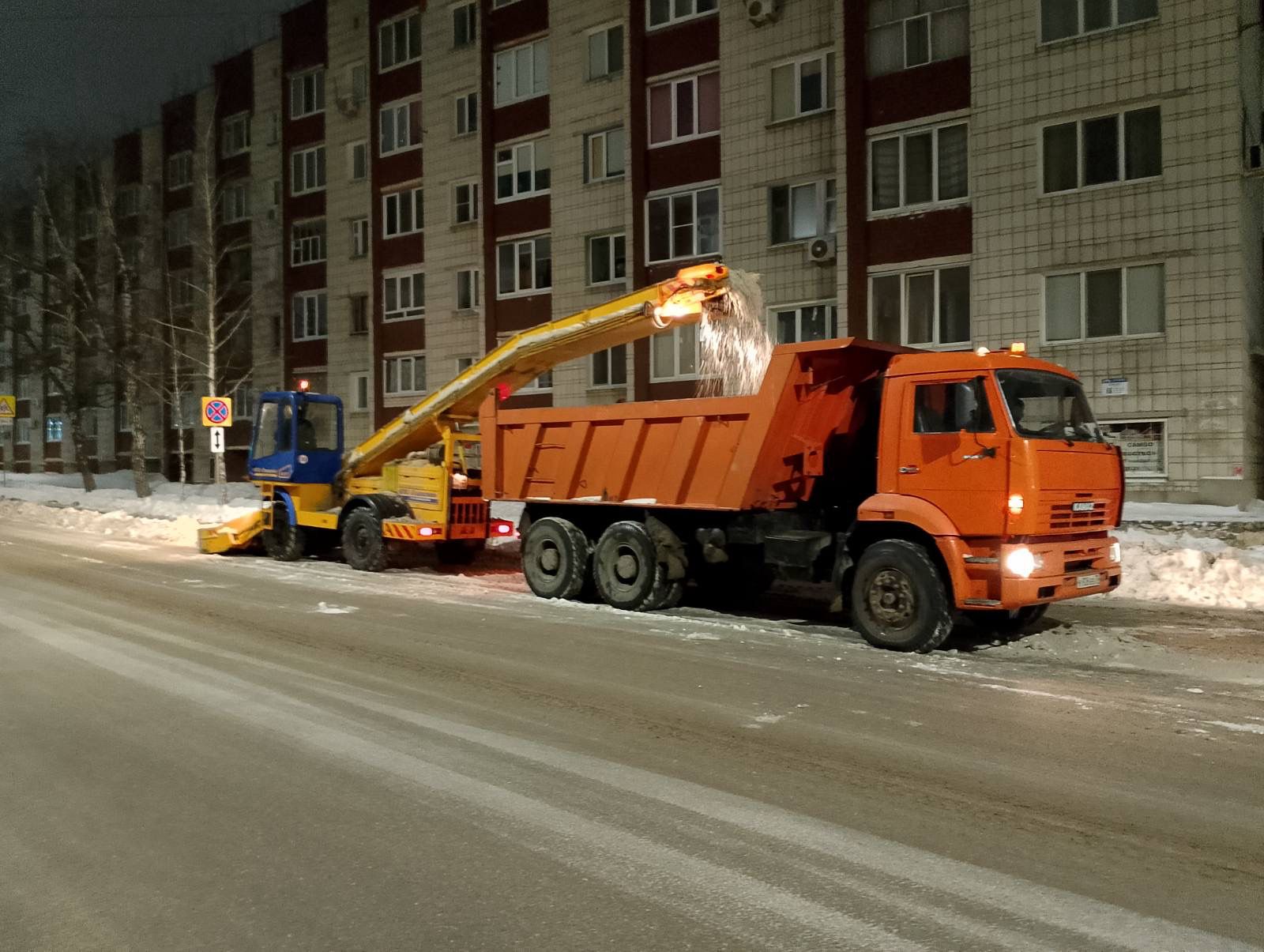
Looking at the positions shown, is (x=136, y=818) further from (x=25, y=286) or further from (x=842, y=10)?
(x=25, y=286)

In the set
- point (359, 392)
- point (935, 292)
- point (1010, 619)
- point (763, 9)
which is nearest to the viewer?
point (1010, 619)

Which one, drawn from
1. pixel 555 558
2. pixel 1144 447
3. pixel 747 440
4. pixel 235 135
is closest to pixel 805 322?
pixel 1144 447

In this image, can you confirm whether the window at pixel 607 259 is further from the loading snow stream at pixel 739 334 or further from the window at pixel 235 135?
the window at pixel 235 135

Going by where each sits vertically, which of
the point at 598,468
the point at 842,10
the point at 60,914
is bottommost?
the point at 60,914

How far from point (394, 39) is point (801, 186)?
17.1 meters

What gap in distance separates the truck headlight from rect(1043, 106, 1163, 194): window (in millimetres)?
14278

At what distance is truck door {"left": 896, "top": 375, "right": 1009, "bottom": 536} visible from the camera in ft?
29.6

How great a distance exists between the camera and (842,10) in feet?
76.7

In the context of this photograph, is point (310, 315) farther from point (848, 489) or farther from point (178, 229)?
point (848, 489)

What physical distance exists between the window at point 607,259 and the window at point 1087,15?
11254mm

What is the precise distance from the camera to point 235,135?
136 ft

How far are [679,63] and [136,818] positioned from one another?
2502 cm

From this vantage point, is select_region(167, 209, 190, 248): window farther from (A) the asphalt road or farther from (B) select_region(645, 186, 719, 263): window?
(A) the asphalt road

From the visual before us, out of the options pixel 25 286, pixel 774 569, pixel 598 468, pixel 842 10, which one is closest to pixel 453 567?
pixel 598 468
